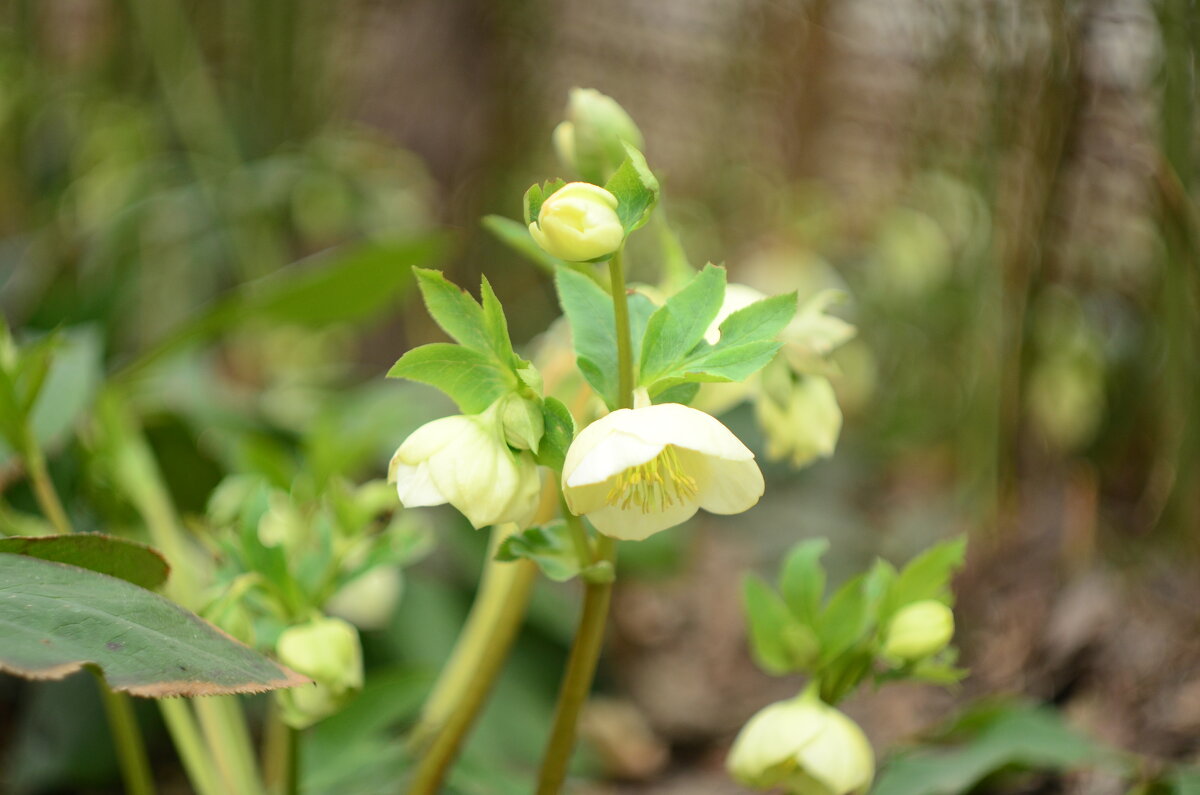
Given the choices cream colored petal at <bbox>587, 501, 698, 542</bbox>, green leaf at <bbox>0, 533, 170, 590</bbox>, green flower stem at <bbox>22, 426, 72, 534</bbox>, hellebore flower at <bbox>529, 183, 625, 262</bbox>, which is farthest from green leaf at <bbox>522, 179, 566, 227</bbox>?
green flower stem at <bbox>22, 426, 72, 534</bbox>

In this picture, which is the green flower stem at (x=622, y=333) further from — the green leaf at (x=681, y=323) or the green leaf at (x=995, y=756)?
the green leaf at (x=995, y=756)

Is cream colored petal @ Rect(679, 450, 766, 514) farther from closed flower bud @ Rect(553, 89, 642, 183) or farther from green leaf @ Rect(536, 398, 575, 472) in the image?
closed flower bud @ Rect(553, 89, 642, 183)

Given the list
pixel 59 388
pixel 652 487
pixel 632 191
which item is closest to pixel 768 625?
pixel 652 487

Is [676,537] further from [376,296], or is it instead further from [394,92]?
[394,92]

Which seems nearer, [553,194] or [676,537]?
[553,194]

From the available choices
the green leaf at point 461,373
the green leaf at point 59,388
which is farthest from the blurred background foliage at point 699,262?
the green leaf at point 461,373

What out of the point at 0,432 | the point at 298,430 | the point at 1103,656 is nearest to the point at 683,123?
the point at 298,430
